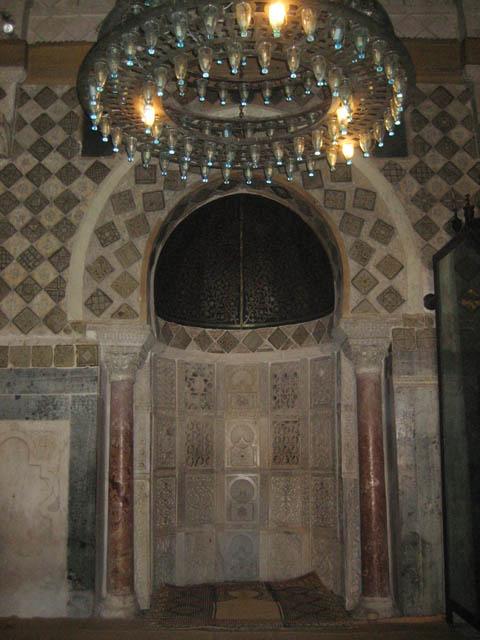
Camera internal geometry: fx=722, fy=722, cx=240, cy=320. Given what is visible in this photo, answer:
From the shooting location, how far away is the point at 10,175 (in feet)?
22.9

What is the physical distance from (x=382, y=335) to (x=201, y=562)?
3233mm

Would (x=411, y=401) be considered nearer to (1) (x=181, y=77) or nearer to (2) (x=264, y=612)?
(2) (x=264, y=612)

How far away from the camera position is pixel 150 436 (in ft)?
23.5

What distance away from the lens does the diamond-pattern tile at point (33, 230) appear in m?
6.86

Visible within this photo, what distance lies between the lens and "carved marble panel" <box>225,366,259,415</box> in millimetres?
8344

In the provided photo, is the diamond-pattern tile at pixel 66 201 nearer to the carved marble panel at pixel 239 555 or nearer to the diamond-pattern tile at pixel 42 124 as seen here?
the diamond-pattern tile at pixel 42 124

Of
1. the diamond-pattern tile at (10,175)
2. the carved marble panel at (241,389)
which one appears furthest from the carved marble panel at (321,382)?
the diamond-pattern tile at (10,175)

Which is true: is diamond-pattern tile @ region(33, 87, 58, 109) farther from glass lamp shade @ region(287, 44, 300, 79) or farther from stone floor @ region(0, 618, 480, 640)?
stone floor @ region(0, 618, 480, 640)

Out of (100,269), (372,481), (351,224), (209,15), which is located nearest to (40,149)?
(100,269)

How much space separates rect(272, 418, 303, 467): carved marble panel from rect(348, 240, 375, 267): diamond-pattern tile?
2.15 meters

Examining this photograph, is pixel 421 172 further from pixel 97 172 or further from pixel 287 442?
pixel 287 442

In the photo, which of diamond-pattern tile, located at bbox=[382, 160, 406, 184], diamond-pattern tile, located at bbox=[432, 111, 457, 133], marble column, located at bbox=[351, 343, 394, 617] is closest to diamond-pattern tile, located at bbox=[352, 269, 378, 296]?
marble column, located at bbox=[351, 343, 394, 617]

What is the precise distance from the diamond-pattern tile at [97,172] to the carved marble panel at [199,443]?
280 centimetres

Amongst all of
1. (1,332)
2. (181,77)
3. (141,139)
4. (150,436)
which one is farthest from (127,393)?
(181,77)
